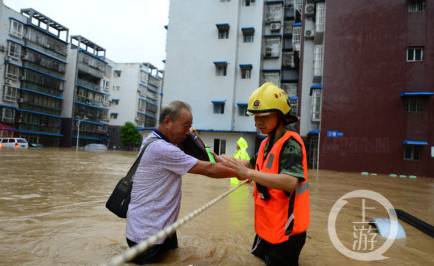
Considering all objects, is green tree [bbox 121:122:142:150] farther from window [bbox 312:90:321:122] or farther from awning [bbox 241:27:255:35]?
window [bbox 312:90:321:122]

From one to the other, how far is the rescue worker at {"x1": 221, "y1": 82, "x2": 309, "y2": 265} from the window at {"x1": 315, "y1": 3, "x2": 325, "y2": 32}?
87.1ft

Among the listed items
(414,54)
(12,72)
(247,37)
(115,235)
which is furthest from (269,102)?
(12,72)

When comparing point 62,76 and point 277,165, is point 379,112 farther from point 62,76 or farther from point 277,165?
point 62,76

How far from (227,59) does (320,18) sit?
1012cm

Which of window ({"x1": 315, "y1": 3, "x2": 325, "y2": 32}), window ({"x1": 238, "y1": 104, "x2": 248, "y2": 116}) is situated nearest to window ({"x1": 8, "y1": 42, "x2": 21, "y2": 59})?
window ({"x1": 238, "y1": 104, "x2": 248, "y2": 116})

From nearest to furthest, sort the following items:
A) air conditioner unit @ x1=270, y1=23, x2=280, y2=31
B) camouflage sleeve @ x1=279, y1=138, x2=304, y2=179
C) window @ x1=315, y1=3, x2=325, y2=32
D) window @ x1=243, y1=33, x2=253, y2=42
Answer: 1. camouflage sleeve @ x1=279, y1=138, x2=304, y2=179
2. window @ x1=315, y1=3, x2=325, y2=32
3. window @ x1=243, y1=33, x2=253, y2=42
4. air conditioner unit @ x1=270, y1=23, x2=280, y2=31

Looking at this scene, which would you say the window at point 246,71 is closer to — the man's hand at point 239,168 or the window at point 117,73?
the man's hand at point 239,168

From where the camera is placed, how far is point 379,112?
23938 mm

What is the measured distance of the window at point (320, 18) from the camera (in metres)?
27.2

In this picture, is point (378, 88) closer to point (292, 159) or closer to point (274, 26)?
point (274, 26)

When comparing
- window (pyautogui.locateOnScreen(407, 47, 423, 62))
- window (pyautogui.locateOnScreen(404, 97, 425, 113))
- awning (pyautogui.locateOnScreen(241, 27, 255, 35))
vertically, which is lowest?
window (pyautogui.locateOnScreen(404, 97, 425, 113))

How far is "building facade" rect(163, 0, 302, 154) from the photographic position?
34.1 m

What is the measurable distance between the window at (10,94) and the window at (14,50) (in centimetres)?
405

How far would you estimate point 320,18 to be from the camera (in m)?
27.4
